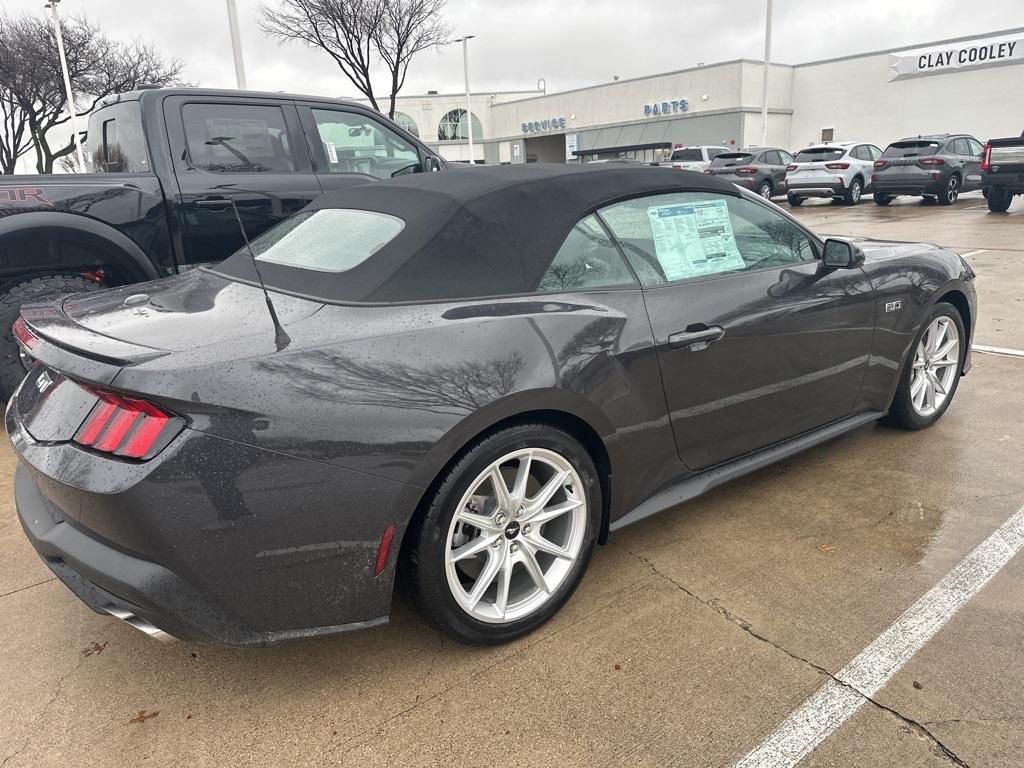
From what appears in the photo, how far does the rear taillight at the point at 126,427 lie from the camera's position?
70.6 inches

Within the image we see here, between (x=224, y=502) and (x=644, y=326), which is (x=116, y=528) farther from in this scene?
(x=644, y=326)

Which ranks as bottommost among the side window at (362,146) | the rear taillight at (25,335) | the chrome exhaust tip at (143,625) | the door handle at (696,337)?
the chrome exhaust tip at (143,625)

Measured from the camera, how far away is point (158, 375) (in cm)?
179

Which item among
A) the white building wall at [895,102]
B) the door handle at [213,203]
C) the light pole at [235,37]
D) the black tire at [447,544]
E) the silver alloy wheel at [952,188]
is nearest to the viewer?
the black tire at [447,544]

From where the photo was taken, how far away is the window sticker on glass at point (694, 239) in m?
2.83

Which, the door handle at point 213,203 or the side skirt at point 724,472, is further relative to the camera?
the door handle at point 213,203

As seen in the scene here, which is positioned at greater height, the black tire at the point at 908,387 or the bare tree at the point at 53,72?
the bare tree at the point at 53,72

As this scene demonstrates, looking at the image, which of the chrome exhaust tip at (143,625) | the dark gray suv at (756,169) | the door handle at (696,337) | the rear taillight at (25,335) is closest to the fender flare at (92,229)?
the rear taillight at (25,335)

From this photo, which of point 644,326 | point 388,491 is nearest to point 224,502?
point 388,491

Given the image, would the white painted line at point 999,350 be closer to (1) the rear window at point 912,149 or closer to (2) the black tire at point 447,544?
(2) the black tire at point 447,544

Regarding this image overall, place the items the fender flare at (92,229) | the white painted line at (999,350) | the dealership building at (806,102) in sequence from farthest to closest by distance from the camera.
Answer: the dealership building at (806,102), the white painted line at (999,350), the fender flare at (92,229)

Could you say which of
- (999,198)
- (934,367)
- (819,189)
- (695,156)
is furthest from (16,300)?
(695,156)

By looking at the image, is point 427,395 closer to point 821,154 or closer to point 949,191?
point 949,191

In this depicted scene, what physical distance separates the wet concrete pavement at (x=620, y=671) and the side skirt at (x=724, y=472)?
25 centimetres
